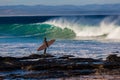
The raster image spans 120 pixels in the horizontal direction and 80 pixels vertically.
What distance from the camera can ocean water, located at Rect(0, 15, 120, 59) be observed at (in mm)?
35406

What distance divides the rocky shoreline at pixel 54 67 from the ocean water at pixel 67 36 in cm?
591

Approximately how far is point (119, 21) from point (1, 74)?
36.7m

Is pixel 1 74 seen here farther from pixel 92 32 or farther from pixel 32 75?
A: pixel 92 32

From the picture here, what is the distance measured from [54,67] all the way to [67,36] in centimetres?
2798

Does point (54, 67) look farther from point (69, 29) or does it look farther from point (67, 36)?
point (69, 29)

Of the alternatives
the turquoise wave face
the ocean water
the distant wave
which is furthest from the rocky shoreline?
the turquoise wave face

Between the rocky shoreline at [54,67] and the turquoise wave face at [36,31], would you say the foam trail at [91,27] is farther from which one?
the rocky shoreline at [54,67]

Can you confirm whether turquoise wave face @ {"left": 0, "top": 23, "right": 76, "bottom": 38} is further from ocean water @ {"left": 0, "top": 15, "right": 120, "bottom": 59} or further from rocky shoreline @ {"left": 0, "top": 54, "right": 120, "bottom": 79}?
rocky shoreline @ {"left": 0, "top": 54, "right": 120, "bottom": 79}

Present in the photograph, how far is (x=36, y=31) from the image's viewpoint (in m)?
59.7

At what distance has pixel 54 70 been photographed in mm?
23906

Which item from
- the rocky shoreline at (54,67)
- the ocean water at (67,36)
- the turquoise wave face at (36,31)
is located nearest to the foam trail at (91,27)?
the ocean water at (67,36)

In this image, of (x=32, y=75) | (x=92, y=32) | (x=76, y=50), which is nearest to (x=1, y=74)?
(x=32, y=75)

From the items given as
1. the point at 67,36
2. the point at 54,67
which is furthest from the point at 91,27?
the point at 54,67

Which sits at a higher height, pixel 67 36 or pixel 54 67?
A: pixel 67 36
